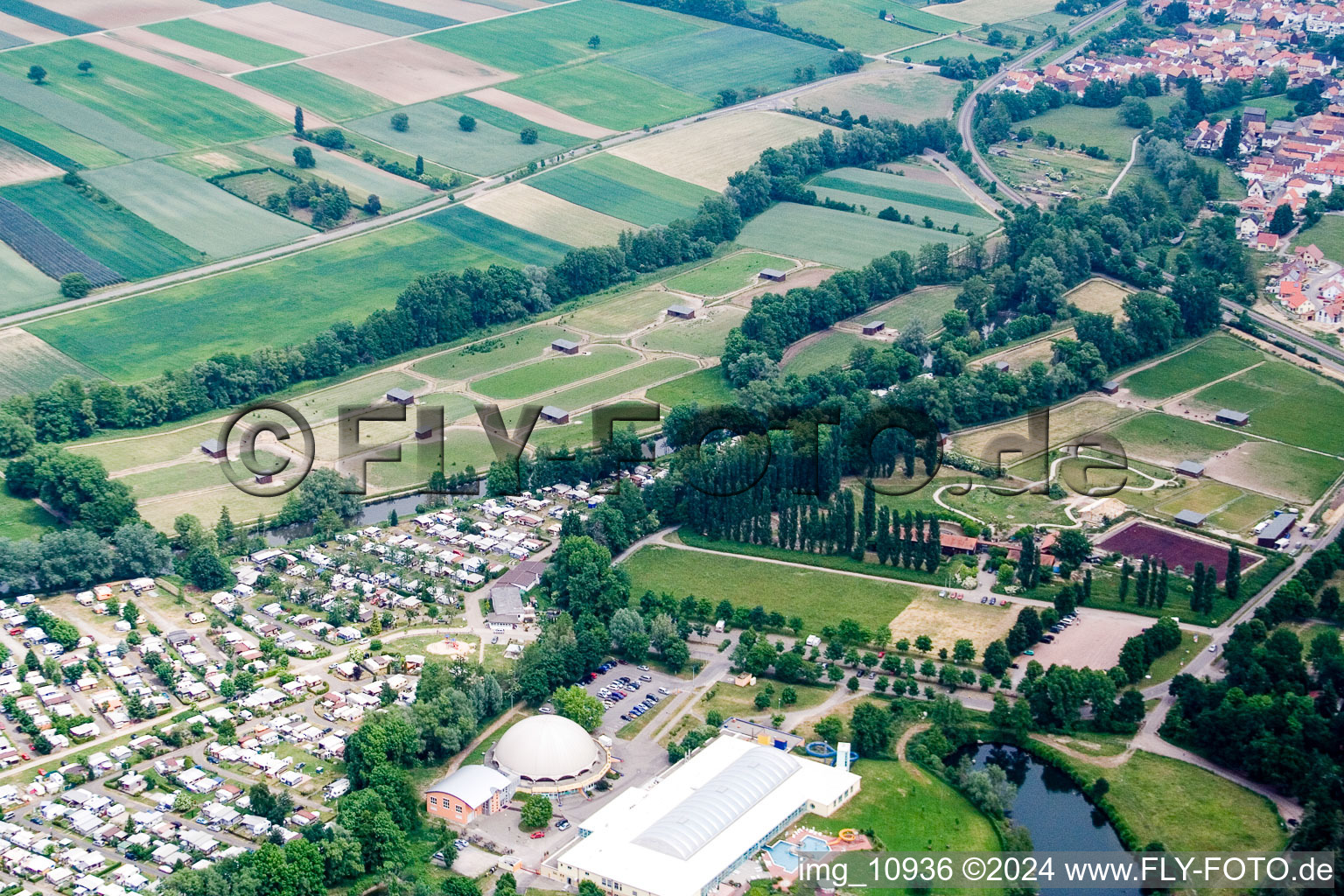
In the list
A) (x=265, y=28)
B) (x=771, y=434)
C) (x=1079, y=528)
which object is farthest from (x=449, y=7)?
(x=1079, y=528)

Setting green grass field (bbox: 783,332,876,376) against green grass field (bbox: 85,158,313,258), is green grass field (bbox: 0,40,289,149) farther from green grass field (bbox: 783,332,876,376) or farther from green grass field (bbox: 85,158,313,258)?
green grass field (bbox: 783,332,876,376)

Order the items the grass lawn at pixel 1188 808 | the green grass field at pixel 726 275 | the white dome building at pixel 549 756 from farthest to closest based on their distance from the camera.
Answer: the green grass field at pixel 726 275
the white dome building at pixel 549 756
the grass lawn at pixel 1188 808

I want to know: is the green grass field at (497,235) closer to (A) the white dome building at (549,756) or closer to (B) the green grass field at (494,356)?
(B) the green grass field at (494,356)

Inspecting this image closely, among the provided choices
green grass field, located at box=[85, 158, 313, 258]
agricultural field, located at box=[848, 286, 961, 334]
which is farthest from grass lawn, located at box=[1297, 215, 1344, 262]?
green grass field, located at box=[85, 158, 313, 258]

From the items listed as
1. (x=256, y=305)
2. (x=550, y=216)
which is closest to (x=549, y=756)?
(x=256, y=305)

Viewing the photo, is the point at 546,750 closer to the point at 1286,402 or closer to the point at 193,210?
the point at 1286,402

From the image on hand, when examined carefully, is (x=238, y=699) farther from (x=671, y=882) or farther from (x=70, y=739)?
(x=671, y=882)

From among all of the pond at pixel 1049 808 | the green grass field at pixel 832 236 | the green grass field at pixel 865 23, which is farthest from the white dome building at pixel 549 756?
the green grass field at pixel 865 23
